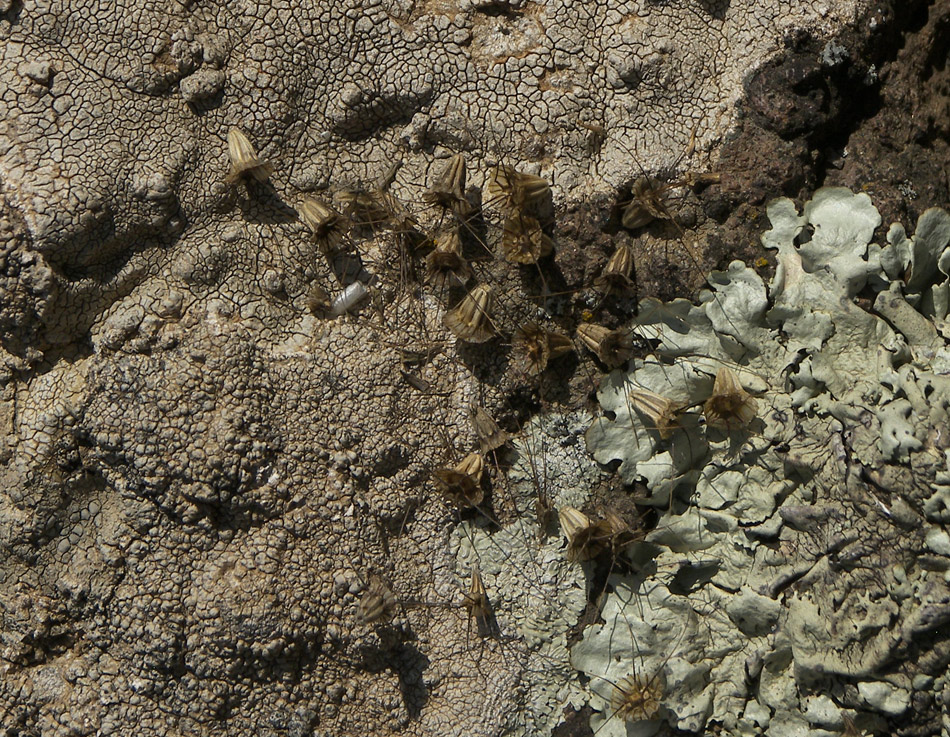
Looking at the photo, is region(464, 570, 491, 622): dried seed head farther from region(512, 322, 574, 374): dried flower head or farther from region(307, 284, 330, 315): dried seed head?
region(307, 284, 330, 315): dried seed head

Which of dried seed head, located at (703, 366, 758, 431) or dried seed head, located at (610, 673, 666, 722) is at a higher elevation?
dried seed head, located at (703, 366, 758, 431)

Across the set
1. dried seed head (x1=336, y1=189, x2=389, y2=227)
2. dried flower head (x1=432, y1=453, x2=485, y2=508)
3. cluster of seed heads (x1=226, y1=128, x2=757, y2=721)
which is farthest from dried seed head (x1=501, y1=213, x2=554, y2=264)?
dried flower head (x1=432, y1=453, x2=485, y2=508)

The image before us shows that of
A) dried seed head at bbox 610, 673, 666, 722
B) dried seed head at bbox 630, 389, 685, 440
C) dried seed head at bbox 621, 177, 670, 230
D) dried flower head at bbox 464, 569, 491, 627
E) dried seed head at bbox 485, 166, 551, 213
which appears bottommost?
dried seed head at bbox 610, 673, 666, 722

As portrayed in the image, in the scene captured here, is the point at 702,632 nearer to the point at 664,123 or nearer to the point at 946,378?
the point at 946,378

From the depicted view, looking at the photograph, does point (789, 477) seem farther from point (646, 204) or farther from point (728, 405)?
point (646, 204)

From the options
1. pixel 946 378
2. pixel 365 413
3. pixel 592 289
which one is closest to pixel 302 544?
pixel 365 413
